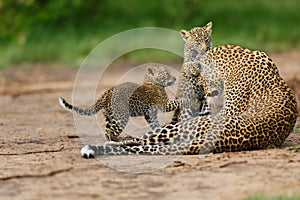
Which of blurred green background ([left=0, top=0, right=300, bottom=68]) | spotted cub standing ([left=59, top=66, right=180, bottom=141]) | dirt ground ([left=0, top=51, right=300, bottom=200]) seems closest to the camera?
dirt ground ([left=0, top=51, right=300, bottom=200])

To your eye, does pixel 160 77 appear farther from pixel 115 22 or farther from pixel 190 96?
pixel 115 22

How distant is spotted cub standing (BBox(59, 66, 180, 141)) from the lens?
968 centimetres

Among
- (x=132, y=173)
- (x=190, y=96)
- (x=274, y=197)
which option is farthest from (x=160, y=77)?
(x=274, y=197)

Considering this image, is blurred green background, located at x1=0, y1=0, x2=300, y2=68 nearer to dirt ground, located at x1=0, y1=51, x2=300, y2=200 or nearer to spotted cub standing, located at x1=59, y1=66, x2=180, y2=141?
spotted cub standing, located at x1=59, y1=66, x2=180, y2=141

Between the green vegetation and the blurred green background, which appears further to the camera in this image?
the blurred green background

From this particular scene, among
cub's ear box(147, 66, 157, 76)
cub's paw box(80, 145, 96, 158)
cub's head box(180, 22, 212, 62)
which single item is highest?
cub's head box(180, 22, 212, 62)

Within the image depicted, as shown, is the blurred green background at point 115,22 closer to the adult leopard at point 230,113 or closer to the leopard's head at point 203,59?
the leopard's head at point 203,59

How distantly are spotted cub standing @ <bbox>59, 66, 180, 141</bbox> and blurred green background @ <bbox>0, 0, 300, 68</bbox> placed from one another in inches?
390

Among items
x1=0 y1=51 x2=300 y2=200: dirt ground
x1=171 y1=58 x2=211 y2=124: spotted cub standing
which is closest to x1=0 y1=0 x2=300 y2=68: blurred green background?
x1=171 y1=58 x2=211 y2=124: spotted cub standing

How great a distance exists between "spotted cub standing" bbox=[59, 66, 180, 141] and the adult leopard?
494 mm

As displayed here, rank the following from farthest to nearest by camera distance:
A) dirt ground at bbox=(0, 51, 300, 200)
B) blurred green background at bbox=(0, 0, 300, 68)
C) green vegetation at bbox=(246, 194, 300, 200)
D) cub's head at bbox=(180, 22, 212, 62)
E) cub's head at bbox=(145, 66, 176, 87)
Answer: blurred green background at bbox=(0, 0, 300, 68), cub's head at bbox=(145, 66, 176, 87), cub's head at bbox=(180, 22, 212, 62), dirt ground at bbox=(0, 51, 300, 200), green vegetation at bbox=(246, 194, 300, 200)

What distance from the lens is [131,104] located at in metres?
9.76

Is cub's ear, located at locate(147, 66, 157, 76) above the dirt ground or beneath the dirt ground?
above

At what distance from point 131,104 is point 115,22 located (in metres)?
14.1
